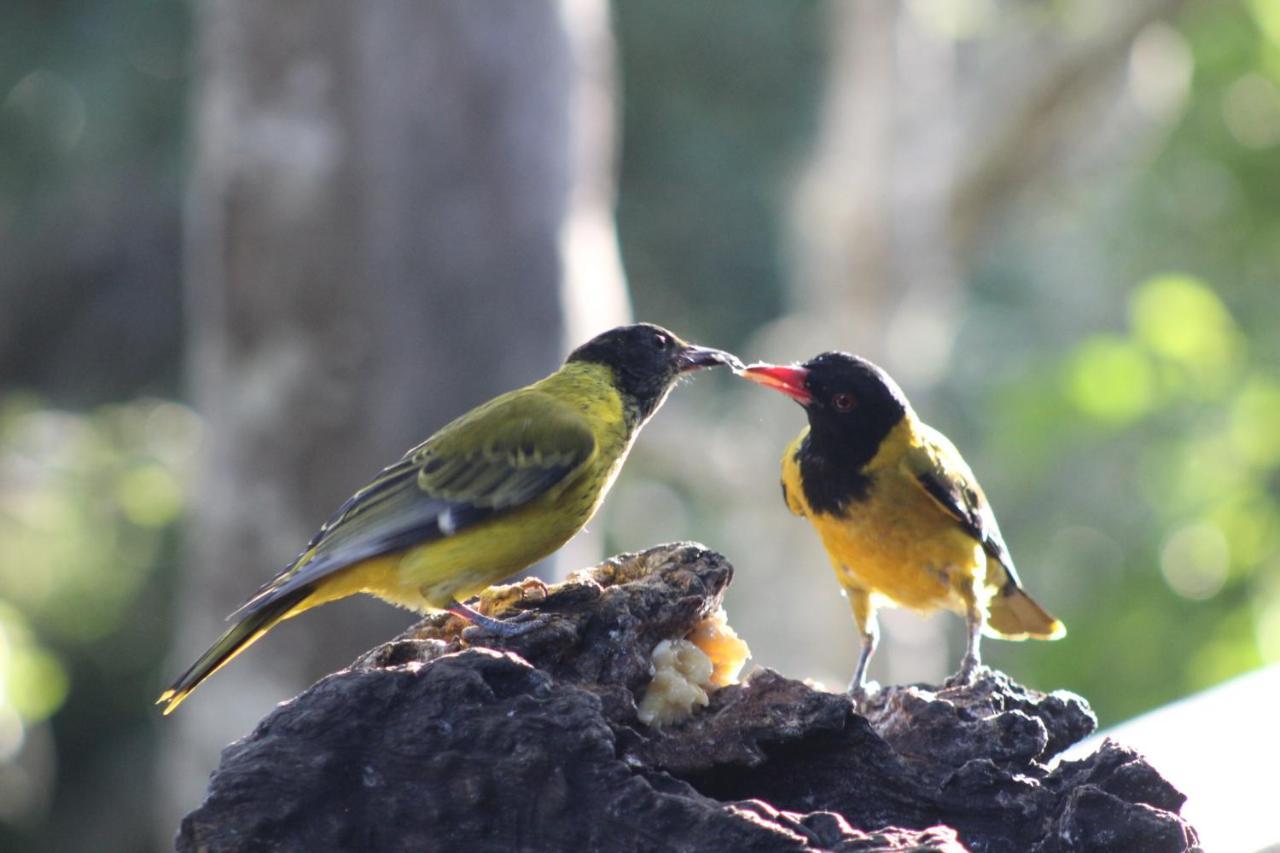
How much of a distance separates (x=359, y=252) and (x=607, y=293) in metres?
1.24

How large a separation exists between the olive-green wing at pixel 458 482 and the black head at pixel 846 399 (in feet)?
2.19

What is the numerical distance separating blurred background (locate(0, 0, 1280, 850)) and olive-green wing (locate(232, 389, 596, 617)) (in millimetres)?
2614

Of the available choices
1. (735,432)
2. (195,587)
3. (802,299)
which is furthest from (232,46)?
(802,299)

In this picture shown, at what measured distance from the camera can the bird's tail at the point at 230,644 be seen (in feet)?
10.5

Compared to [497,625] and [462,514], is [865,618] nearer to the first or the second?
[462,514]

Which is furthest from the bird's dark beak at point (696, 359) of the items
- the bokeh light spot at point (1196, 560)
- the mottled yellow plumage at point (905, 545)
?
the bokeh light spot at point (1196, 560)

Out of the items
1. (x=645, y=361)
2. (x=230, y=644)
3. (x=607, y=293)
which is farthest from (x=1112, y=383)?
(x=230, y=644)

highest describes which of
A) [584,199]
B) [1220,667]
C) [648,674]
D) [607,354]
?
[584,199]

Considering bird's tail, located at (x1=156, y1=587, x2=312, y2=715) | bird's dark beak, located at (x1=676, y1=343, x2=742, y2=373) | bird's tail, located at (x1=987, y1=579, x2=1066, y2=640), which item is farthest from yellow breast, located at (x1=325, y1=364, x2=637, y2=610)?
bird's tail, located at (x1=987, y1=579, x2=1066, y2=640)

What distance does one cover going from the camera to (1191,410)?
10.3m

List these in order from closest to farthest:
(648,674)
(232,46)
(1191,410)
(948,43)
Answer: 1. (648,674)
2. (232,46)
3. (1191,410)
4. (948,43)

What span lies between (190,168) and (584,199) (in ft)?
29.5

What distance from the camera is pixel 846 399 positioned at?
4.37m

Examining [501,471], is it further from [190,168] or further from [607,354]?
[190,168]
